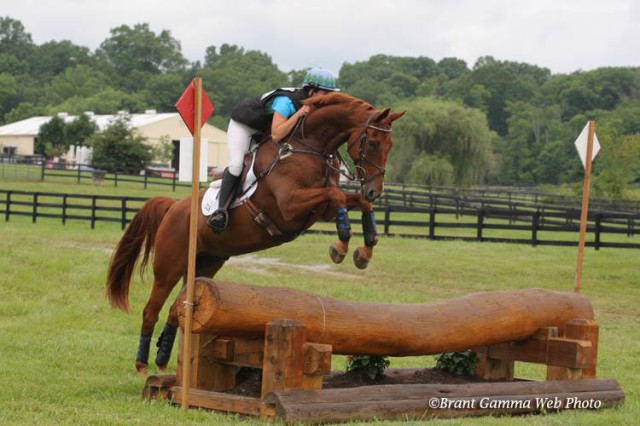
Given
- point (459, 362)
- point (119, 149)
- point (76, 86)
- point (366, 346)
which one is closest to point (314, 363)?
point (366, 346)

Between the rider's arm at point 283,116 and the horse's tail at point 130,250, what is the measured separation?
212 cm

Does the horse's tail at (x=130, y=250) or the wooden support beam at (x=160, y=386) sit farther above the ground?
the horse's tail at (x=130, y=250)

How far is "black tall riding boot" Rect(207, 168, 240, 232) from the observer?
8.52 meters

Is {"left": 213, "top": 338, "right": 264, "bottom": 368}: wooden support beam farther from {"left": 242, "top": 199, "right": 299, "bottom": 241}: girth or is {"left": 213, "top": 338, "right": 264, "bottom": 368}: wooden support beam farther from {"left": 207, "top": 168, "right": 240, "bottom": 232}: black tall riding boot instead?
{"left": 207, "top": 168, "right": 240, "bottom": 232}: black tall riding boot

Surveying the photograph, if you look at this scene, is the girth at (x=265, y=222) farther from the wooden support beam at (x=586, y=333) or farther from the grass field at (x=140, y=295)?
the wooden support beam at (x=586, y=333)

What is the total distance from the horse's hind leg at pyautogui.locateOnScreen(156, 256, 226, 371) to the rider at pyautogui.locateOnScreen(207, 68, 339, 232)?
0.92 m

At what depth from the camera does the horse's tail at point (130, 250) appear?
32.9ft

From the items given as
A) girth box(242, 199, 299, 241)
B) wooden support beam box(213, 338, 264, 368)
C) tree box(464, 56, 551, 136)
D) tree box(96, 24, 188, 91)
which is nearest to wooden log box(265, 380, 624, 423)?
wooden support beam box(213, 338, 264, 368)

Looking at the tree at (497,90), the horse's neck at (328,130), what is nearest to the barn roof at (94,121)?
the tree at (497,90)

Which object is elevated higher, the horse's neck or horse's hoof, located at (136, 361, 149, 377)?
the horse's neck

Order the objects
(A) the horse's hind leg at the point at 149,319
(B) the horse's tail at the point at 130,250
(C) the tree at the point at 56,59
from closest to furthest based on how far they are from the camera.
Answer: (A) the horse's hind leg at the point at 149,319, (B) the horse's tail at the point at 130,250, (C) the tree at the point at 56,59

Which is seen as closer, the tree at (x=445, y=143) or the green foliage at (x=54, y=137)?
the tree at (x=445, y=143)

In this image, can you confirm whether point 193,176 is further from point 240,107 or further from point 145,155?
point 145,155

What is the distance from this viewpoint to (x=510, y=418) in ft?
23.4
